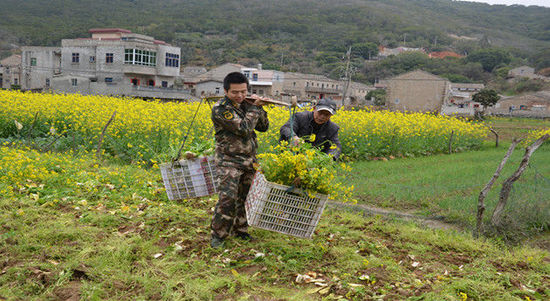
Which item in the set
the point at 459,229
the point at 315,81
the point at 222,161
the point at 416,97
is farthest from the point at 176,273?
the point at 315,81

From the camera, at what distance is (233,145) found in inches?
184

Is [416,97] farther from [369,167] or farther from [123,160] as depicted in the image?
[123,160]

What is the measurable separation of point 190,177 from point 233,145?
45.7 inches

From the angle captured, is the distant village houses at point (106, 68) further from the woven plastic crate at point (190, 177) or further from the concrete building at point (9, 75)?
the woven plastic crate at point (190, 177)

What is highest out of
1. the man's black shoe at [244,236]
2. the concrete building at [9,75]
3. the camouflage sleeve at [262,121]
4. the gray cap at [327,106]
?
the gray cap at [327,106]

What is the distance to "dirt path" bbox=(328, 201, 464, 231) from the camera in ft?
22.5

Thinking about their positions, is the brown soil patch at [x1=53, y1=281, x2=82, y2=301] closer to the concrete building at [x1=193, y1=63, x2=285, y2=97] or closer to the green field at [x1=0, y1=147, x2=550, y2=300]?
the green field at [x1=0, y1=147, x2=550, y2=300]

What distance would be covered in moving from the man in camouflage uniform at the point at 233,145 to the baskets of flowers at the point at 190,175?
766 millimetres

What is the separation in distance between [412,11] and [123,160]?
649ft

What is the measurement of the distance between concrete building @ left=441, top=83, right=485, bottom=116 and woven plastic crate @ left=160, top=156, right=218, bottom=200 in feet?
147

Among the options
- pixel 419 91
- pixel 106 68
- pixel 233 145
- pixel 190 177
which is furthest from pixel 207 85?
pixel 233 145

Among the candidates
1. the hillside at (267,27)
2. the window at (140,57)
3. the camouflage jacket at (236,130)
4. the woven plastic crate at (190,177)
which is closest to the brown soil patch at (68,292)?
the camouflage jacket at (236,130)

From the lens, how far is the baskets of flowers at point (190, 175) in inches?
216

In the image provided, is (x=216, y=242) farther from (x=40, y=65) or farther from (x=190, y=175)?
(x=40, y=65)
